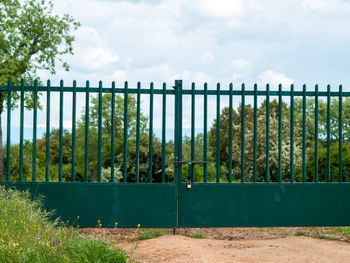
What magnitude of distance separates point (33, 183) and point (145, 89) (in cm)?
258

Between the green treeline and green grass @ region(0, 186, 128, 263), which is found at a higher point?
the green treeline

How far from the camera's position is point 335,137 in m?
25.4

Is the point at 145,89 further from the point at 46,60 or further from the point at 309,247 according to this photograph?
the point at 46,60

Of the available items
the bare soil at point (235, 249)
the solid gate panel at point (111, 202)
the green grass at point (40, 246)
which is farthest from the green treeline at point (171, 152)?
the green grass at point (40, 246)

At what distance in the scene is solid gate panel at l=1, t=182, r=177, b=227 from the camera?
7.39m

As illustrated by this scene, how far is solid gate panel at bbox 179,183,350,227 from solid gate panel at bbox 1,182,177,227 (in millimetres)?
319

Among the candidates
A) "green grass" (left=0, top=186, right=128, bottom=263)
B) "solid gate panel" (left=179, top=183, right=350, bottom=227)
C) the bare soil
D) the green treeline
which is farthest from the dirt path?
the green treeline

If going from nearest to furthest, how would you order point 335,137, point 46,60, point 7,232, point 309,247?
point 7,232, point 309,247, point 46,60, point 335,137

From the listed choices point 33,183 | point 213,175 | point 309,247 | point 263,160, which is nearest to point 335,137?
point 213,175

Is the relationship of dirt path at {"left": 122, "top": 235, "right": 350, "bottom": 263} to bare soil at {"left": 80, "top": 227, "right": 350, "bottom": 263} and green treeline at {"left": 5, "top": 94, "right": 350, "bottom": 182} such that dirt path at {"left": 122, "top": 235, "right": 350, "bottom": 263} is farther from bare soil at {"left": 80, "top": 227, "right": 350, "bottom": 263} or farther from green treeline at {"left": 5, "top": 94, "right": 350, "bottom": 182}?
green treeline at {"left": 5, "top": 94, "right": 350, "bottom": 182}

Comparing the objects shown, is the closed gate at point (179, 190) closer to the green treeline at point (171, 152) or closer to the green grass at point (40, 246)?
the green grass at point (40, 246)

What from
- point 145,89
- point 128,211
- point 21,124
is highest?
point 145,89

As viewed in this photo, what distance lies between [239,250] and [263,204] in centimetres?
133

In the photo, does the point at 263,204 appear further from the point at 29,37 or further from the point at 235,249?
the point at 29,37
